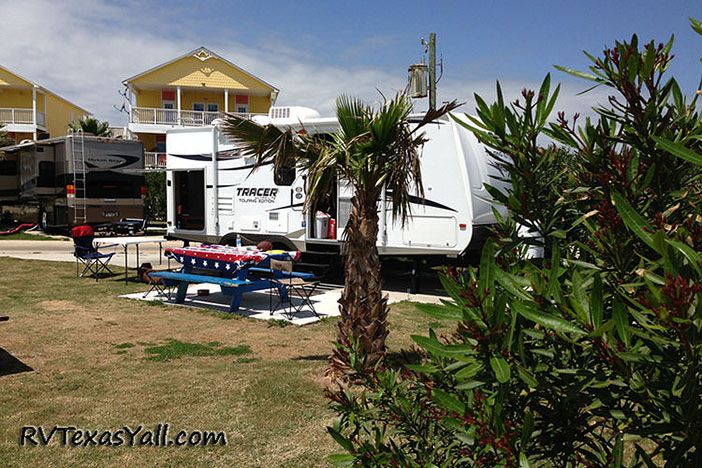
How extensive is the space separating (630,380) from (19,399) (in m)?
5.51

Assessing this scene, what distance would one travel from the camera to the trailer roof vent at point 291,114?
498 inches

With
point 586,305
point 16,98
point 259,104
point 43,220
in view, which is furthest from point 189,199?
point 16,98

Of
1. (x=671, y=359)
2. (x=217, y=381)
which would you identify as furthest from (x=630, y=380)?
(x=217, y=381)

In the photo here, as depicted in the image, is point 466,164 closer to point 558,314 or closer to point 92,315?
point 92,315

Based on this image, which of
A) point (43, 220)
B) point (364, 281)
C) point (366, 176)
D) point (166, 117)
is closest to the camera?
point (366, 176)

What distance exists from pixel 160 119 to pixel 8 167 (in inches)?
425

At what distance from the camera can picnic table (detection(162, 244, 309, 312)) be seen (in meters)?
9.48

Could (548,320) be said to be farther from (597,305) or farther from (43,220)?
(43,220)

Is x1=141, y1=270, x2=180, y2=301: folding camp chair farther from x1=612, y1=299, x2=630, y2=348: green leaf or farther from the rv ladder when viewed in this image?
the rv ladder

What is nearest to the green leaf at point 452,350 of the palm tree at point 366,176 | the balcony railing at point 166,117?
the palm tree at point 366,176

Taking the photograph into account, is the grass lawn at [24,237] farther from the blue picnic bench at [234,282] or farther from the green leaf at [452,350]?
the green leaf at [452,350]

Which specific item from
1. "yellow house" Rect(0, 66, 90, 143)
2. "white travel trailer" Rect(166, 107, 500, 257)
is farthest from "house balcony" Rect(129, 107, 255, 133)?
"white travel trailer" Rect(166, 107, 500, 257)

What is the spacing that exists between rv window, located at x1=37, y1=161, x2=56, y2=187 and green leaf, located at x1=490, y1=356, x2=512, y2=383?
23.2 m

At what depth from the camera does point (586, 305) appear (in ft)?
4.34
